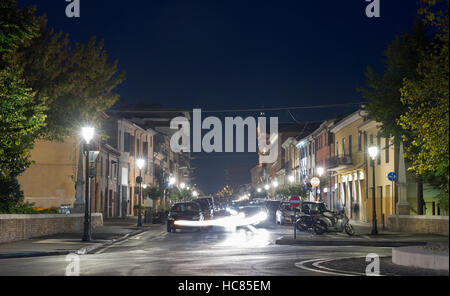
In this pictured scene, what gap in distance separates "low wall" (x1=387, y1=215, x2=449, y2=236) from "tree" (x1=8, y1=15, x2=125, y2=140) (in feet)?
51.2

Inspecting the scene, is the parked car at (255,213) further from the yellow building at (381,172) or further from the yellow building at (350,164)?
the yellow building at (350,164)

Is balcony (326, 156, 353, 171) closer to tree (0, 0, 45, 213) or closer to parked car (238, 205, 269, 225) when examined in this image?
parked car (238, 205, 269, 225)

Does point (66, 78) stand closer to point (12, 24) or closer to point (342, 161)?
point (12, 24)

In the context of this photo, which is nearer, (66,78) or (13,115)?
(13,115)

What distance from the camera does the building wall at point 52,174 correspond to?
4969 cm

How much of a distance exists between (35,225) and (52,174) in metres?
22.2

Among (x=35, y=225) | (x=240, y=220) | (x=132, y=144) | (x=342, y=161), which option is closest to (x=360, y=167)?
(x=342, y=161)

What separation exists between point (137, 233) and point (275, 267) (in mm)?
19749

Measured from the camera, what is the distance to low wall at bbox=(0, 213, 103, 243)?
24719 mm

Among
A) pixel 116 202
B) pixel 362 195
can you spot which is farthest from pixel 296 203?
pixel 116 202

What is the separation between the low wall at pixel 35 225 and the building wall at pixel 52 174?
16.4m

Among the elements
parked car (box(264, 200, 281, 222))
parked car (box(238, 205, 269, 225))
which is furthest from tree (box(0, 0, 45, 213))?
parked car (box(264, 200, 281, 222))

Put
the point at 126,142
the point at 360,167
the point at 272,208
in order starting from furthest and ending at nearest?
the point at 126,142
the point at 360,167
the point at 272,208

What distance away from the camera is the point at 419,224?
3125cm
